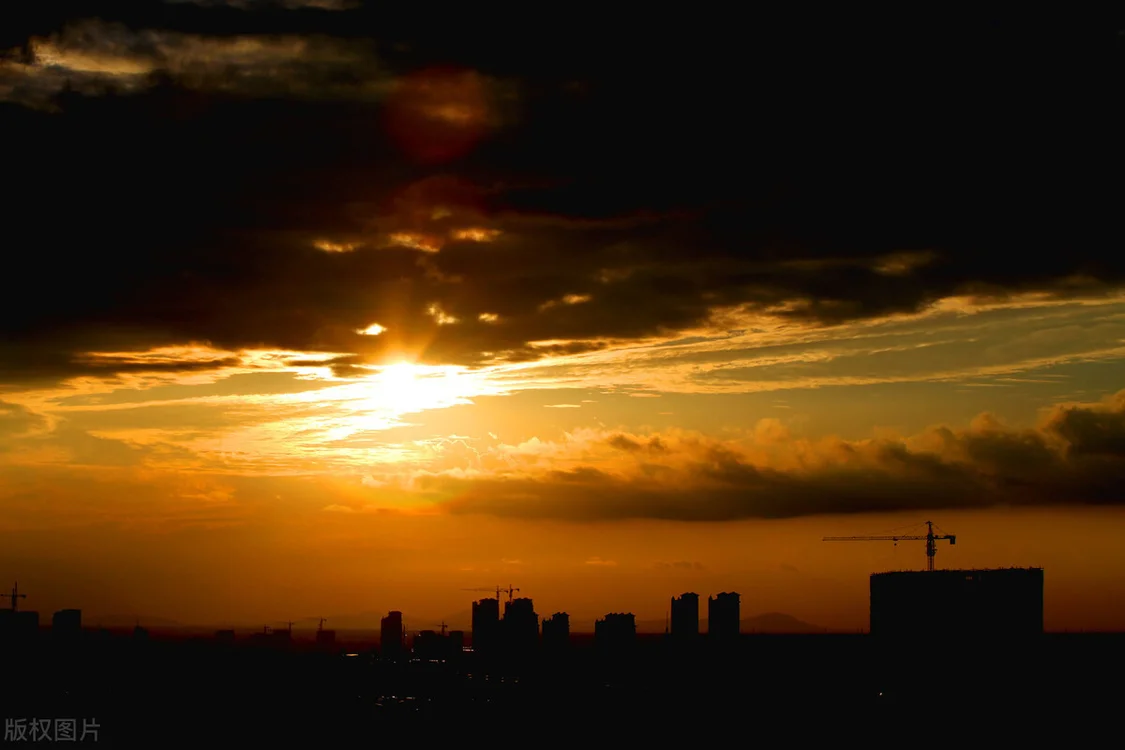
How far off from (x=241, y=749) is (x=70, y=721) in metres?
27.8

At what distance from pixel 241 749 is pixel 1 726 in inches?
1557

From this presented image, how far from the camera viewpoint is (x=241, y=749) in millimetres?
198500

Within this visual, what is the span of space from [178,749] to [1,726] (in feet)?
98.0

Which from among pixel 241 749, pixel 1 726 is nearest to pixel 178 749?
pixel 241 749

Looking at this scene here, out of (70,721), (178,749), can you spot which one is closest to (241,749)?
(178,749)

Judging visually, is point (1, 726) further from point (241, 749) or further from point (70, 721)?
point (241, 749)

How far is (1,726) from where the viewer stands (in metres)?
195

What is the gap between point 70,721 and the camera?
188500 mm

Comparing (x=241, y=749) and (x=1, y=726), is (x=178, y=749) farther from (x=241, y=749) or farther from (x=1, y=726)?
(x=1, y=726)

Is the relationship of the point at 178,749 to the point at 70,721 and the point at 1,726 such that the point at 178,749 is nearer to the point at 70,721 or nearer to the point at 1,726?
the point at 70,721

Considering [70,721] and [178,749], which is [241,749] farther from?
[70,721]

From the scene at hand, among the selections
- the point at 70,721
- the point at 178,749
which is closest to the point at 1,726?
the point at 70,721

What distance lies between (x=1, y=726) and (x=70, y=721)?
16.0 m
